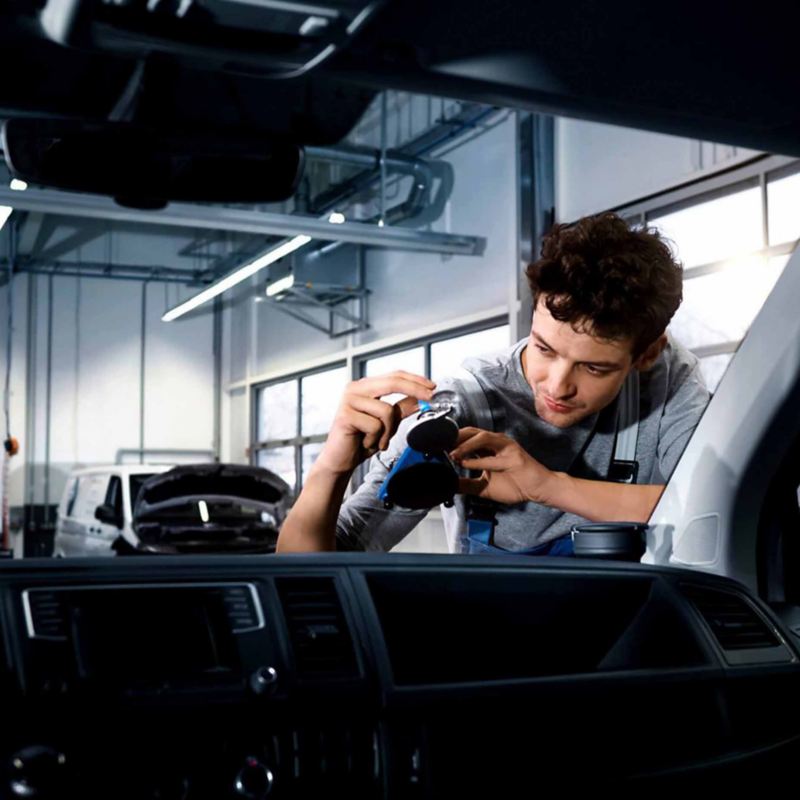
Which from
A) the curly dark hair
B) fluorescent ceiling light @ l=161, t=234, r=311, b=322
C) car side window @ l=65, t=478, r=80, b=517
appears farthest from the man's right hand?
car side window @ l=65, t=478, r=80, b=517

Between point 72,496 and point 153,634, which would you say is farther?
point 72,496

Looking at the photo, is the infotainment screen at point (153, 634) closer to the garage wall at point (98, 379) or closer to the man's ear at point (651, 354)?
the man's ear at point (651, 354)

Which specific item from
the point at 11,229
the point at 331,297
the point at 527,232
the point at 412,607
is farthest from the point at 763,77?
the point at 11,229

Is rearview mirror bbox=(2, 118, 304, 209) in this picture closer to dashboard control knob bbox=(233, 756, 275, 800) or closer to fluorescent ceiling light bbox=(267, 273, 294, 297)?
dashboard control knob bbox=(233, 756, 275, 800)

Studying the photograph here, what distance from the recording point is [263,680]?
4.38 feet

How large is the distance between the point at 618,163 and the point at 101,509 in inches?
219

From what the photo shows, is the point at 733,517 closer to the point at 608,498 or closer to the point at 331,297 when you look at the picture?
the point at 608,498

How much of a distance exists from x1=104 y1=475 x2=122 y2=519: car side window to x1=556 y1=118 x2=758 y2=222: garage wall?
4892 millimetres

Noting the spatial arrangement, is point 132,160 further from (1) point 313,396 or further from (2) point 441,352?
(1) point 313,396

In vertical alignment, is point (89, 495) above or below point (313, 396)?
below

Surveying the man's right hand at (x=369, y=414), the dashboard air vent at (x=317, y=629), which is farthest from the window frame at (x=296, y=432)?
the dashboard air vent at (x=317, y=629)

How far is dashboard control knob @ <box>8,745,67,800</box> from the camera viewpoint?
1186mm

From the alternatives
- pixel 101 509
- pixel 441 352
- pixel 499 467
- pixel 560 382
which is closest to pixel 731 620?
pixel 499 467

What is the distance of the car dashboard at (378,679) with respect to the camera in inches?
49.8
